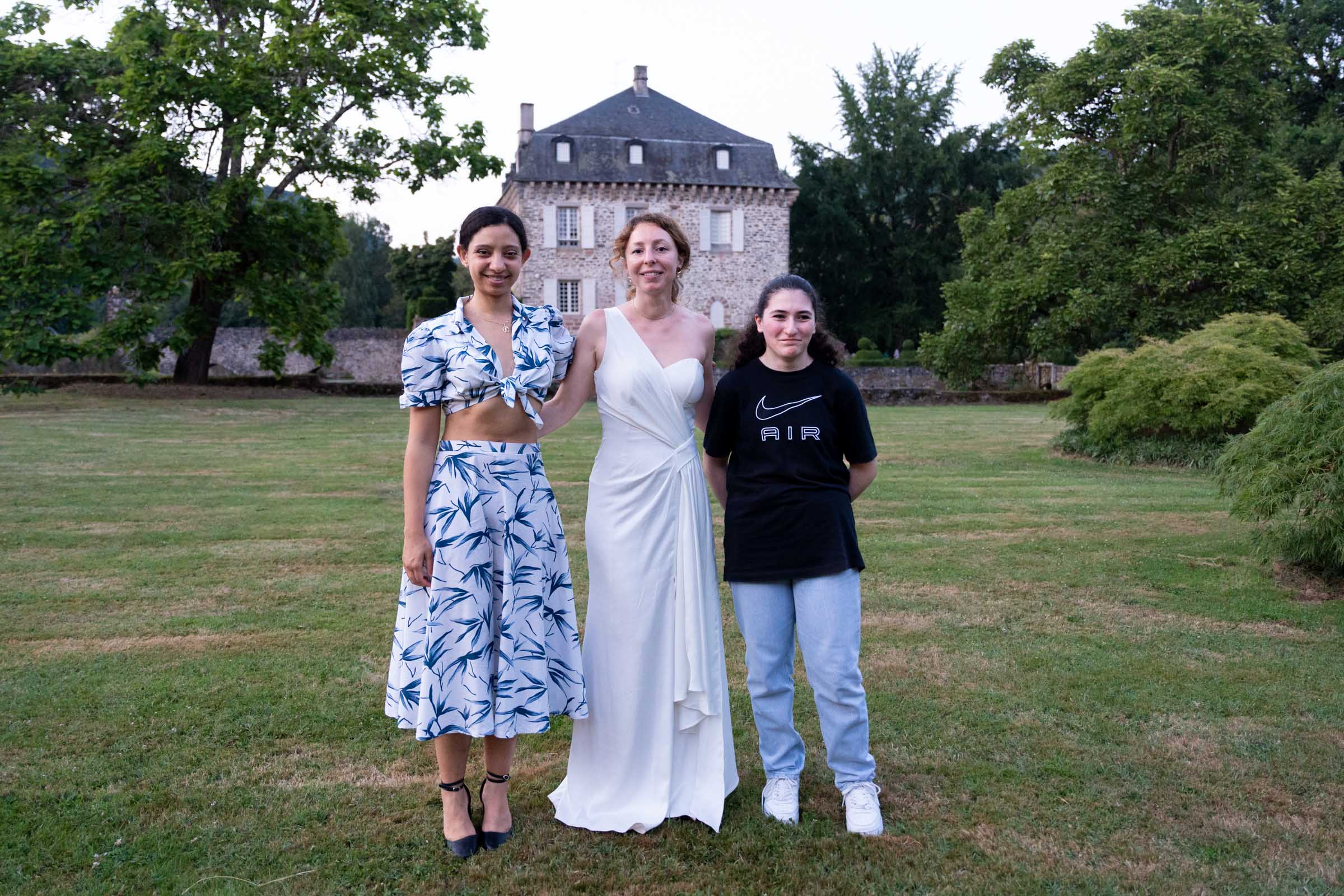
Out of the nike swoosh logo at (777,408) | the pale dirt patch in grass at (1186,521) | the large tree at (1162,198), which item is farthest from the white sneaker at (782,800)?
the large tree at (1162,198)

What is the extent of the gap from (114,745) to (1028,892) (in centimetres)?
326

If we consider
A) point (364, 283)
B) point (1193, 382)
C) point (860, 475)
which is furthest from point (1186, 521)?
point (364, 283)

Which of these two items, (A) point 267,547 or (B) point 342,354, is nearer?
(A) point 267,547

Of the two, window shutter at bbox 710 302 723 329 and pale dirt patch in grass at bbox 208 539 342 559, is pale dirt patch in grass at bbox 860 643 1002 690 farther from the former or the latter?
window shutter at bbox 710 302 723 329

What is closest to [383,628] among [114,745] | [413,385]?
[114,745]

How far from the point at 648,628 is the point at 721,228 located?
40.1 meters

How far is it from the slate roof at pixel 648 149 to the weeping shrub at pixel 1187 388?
2789cm

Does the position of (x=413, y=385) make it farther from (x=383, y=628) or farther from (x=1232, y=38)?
(x=1232, y=38)

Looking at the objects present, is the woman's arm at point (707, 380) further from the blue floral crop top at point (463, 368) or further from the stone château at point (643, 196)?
the stone château at point (643, 196)

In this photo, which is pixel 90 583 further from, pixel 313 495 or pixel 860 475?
pixel 860 475

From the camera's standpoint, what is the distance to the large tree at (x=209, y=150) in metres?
24.0

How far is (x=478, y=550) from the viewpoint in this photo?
3174mm

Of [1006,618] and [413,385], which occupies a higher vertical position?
[413,385]

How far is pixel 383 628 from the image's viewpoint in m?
5.75
